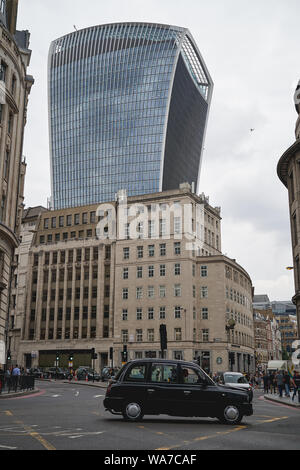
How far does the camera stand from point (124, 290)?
3322 inches

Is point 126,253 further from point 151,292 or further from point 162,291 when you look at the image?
point 162,291

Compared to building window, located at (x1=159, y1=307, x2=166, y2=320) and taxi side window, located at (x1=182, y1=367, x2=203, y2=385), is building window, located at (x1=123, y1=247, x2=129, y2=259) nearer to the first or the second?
building window, located at (x1=159, y1=307, x2=166, y2=320)

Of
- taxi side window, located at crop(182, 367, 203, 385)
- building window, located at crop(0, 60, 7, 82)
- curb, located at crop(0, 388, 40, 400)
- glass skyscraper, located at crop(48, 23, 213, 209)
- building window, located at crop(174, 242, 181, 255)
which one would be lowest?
curb, located at crop(0, 388, 40, 400)

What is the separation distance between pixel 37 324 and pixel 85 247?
1684 centimetres

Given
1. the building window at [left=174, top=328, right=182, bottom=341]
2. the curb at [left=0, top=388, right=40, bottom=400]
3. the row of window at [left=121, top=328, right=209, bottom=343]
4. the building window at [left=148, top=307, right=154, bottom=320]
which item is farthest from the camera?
the building window at [left=148, top=307, right=154, bottom=320]

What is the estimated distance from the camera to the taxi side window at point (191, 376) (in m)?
14.6

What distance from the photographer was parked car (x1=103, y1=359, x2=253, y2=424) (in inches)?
562

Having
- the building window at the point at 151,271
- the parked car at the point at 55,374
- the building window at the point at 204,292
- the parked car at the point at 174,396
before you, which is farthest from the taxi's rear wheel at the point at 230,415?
the building window at the point at 151,271

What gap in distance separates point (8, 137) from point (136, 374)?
27.3 m

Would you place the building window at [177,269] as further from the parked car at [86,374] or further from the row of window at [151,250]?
the parked car at [86,374]

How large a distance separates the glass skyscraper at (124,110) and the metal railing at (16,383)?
10554cm

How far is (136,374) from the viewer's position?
1474 cm

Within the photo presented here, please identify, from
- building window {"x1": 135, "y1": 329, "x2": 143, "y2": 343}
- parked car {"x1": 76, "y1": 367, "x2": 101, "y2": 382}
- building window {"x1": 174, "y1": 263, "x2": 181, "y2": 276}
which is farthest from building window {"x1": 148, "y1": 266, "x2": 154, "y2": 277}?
parked car {"x1": 76, "y1": 367, "x2": 101, "y2": 382}

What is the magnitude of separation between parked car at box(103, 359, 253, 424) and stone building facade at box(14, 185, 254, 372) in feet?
196
